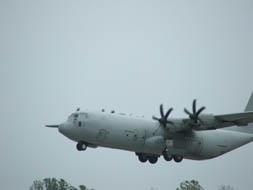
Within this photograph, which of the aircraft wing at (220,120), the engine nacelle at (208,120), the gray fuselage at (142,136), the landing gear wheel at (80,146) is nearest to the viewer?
the gray fuselage at (142,136)

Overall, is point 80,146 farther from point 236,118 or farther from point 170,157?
point 236,118

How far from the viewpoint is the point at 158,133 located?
135ft

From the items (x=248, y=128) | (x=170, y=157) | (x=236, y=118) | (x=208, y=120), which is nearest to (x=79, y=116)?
(x=170, y=157)

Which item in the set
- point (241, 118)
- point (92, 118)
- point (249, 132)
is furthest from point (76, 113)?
point (249, 132)

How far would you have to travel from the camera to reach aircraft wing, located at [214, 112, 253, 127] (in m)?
38.5

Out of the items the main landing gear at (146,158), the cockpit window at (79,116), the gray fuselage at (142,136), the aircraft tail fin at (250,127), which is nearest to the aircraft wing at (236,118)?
the gray fuselage at (142,136)

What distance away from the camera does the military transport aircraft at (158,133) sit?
126 ft

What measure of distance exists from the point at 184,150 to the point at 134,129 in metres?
4.99

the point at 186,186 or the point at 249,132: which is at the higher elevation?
the point at 249,132

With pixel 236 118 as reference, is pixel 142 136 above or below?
below

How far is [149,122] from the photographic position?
41.4 metres

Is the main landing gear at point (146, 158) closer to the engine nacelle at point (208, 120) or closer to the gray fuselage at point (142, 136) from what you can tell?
the gray fuselage at point (142, 136)

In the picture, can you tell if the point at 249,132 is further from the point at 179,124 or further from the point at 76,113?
the point at 76,113

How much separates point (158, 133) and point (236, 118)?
6455mm
